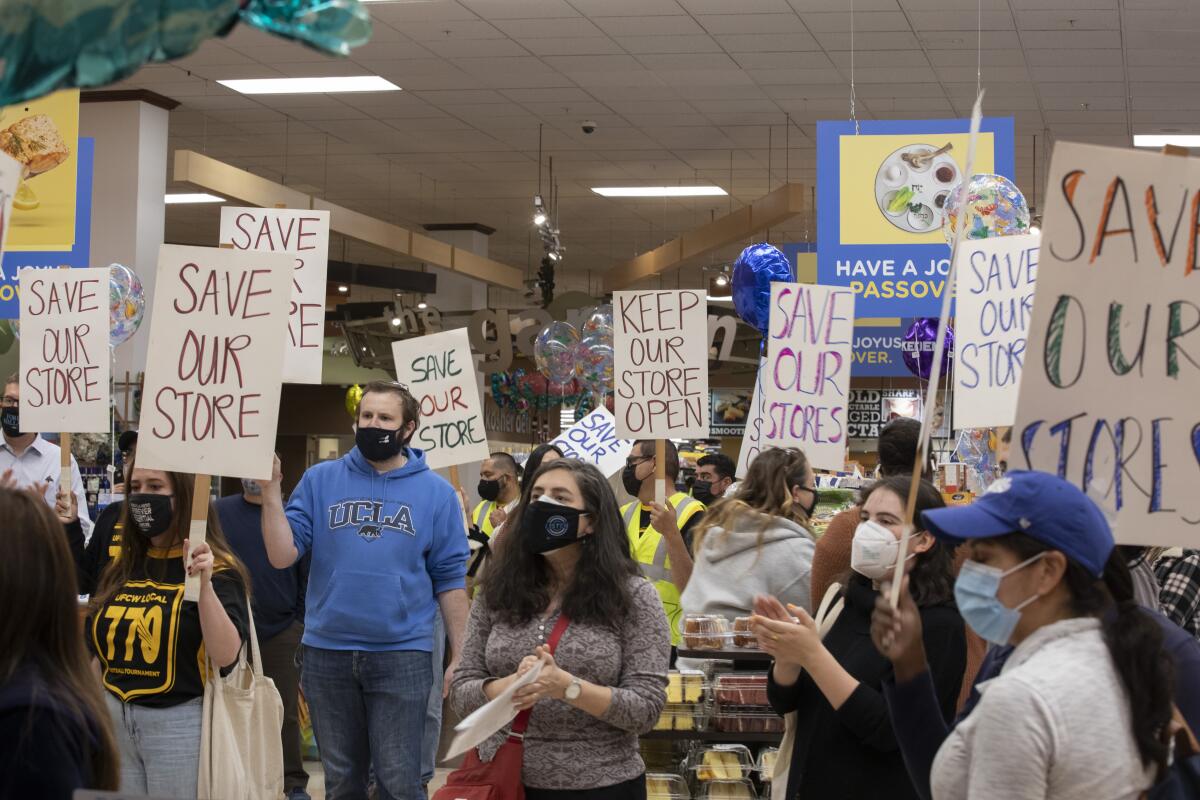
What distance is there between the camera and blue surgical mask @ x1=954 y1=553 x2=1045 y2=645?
2.43 m

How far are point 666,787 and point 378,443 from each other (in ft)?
5.38

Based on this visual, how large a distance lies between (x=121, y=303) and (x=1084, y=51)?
7.79 meters

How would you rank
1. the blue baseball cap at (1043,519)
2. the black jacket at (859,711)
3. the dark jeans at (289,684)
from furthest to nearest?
the dark jeans at (289,684) < the black jacket at (859,711) < the blue baseball cap at (1043,519)

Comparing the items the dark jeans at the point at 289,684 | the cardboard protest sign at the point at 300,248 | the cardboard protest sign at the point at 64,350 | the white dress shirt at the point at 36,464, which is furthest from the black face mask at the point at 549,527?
the white dress shirt at the point at 36,464

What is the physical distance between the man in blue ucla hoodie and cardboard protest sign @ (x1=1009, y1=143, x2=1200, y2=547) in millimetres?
2750

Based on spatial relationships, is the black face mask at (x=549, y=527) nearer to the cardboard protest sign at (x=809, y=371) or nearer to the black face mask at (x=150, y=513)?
the black face mask at (x=150, y=513)

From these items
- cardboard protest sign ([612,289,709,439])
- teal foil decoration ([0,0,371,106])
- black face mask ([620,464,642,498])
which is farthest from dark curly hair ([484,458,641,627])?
black face mask ([620,464,642,498])

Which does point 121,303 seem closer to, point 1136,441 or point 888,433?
point 888,433

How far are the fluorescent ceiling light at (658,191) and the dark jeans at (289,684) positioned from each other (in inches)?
461

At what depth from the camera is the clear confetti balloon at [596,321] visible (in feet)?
50.3

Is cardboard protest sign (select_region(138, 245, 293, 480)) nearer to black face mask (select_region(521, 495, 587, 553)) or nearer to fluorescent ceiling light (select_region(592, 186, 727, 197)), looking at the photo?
black face mask (select_region(521, 495, 587, 553))

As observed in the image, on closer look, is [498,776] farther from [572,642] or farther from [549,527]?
[549,527]

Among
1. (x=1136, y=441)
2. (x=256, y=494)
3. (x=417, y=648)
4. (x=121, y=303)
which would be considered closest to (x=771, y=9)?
(x=121, y=303)

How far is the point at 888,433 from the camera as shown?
5.28 m
